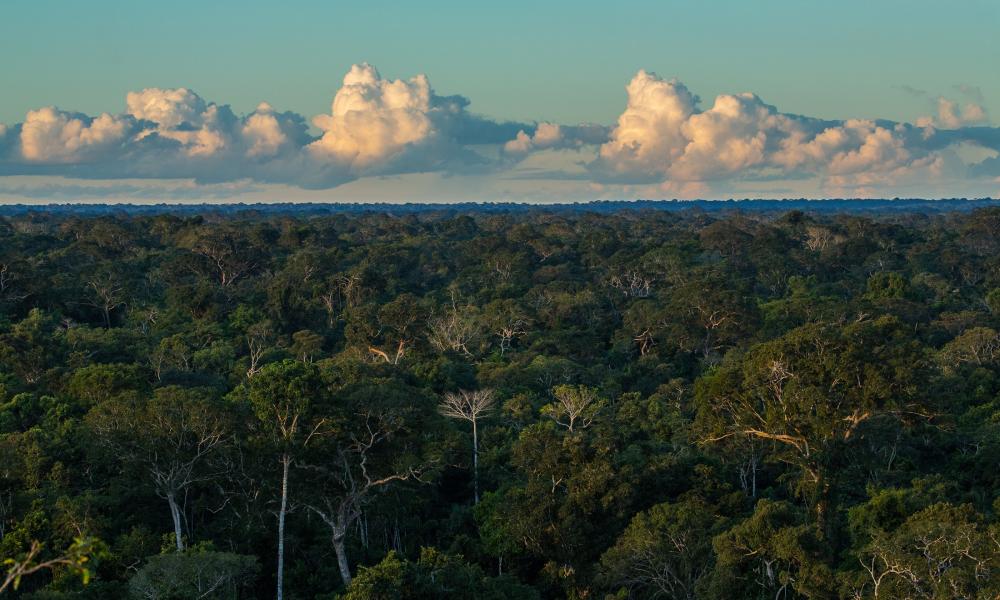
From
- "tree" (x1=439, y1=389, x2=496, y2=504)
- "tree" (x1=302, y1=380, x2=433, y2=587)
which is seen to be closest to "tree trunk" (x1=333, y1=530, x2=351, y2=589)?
"tree" (x1=302, y1=380, x2=433, y2=587)

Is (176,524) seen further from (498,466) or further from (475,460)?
(475,460)

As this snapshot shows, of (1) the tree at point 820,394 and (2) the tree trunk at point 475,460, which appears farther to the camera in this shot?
(2) the tree trunk at point 475,460

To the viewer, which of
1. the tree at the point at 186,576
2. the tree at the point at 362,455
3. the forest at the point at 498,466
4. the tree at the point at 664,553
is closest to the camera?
the tree at the point at 186,576

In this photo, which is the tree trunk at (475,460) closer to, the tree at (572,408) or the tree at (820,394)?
the tree at (572,408)

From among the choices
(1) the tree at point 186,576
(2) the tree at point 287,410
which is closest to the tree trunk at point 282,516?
(2) the tree at point 287,410

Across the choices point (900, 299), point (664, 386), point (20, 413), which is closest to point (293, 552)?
point (20, 413)

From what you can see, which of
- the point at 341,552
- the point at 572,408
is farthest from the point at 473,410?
the point at 341,552
